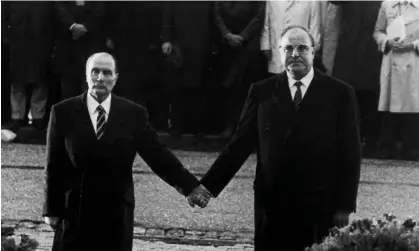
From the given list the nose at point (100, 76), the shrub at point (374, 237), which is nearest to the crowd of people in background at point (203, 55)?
the nose at point (100, 76)

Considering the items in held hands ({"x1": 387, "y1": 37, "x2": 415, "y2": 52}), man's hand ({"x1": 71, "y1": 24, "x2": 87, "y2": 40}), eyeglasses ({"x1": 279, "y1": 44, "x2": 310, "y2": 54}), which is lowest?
held hands ({"x1": 387, "y1": 37, "x2": 415, "y2": 52})

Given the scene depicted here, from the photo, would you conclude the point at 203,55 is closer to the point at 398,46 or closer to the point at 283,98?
the point at 398,46

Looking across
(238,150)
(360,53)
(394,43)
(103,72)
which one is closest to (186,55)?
(360,53)

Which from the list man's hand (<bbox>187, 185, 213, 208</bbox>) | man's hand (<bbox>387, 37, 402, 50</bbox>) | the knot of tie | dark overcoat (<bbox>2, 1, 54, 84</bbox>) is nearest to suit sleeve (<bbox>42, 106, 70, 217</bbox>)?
the knot of tie

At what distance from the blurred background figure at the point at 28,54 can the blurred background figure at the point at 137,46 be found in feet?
2.73

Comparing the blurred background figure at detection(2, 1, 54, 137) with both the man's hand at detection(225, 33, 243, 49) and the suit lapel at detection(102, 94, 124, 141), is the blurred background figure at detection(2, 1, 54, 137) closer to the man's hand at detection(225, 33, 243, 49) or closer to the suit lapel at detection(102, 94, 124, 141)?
the man's hand at detection(225, 33, 243, 49)

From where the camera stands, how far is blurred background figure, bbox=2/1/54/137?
13.4 metres

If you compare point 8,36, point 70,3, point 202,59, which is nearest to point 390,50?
point 202,59

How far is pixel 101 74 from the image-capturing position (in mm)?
6793

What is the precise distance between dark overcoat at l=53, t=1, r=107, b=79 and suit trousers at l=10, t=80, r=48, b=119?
411 millimetres

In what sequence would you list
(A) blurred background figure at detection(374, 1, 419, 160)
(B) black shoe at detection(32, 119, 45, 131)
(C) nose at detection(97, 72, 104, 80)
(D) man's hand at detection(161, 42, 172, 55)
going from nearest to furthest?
(C) nose at detection(97, 72, 104, 80) < (A) blurred background figure at detection(374, 1, 419, 160) < (D) man's hand at detection(161, 42, 172, 55) < (B) black shoe at detection(32, 119, 45, 131)

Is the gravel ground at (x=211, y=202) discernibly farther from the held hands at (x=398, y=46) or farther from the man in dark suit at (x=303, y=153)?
the man in dark suit at (x=303, y=153)

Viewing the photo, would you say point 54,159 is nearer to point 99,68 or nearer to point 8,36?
point 99,68

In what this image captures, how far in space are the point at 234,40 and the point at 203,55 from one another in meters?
0.59
